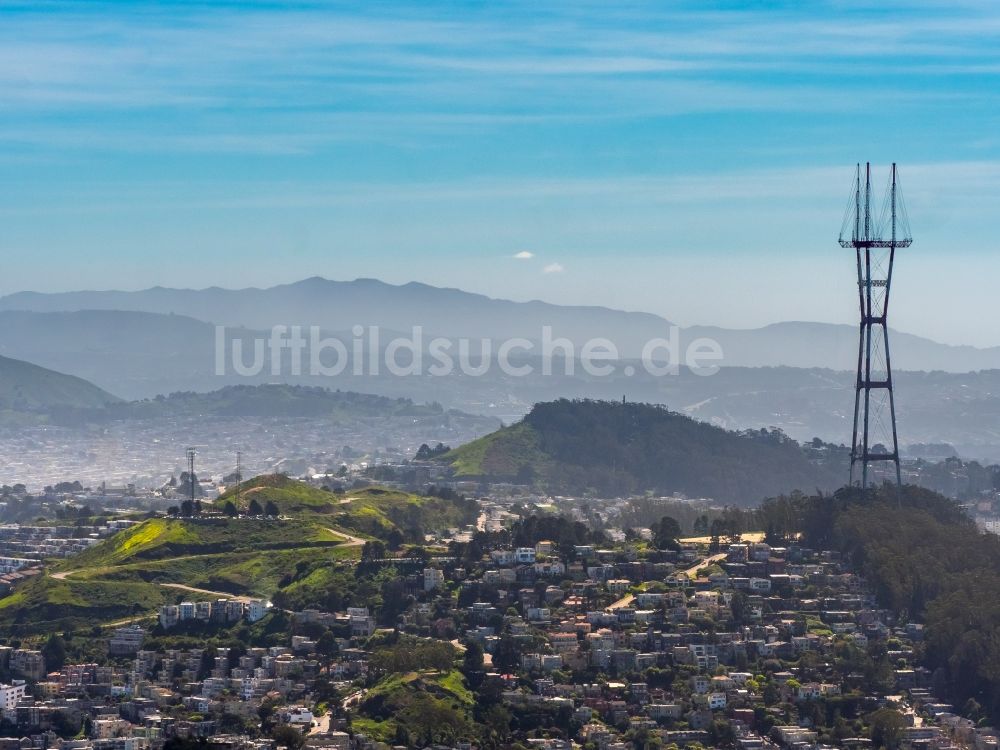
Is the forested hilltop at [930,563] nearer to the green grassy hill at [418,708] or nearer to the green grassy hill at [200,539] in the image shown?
the green grassy hill at [418,708]

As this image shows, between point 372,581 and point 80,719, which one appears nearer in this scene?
point 80,719

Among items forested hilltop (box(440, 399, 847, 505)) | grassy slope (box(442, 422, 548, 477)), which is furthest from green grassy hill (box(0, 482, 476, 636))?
forested hilltop (box(440, 399, 847, 505))

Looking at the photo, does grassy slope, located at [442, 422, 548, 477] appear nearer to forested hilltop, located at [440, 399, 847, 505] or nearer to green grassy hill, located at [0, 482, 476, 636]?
forested hilltop, located at [440, 399, 847, 505]

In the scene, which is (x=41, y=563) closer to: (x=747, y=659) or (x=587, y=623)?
(x=587, y=623)

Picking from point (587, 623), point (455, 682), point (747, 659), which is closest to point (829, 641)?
point (747, 659)

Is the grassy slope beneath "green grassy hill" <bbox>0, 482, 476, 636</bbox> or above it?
above
